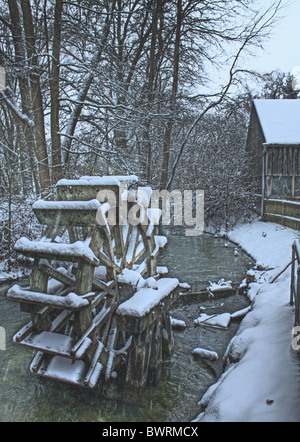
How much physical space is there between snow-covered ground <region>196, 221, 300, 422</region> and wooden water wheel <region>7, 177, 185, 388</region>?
3.67 ft

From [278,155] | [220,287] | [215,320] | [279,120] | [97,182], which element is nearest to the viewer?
[97,182]

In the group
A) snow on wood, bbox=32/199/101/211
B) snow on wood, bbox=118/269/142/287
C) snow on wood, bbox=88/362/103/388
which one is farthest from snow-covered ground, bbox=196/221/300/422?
snow on wood, bbox=32/199/101/211

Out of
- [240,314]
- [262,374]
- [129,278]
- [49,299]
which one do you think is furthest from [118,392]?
[240,314]

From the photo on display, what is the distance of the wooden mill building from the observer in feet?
47.3

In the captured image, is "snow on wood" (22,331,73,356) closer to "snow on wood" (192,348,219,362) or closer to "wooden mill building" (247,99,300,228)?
"snow on wood" (192,348,219,362)

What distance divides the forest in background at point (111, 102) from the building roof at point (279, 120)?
1.79 m

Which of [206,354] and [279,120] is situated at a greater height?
[279,120]

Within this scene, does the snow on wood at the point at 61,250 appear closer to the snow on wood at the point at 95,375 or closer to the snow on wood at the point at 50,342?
the snow on wood at the point at 50,342

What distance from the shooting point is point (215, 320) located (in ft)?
19.6

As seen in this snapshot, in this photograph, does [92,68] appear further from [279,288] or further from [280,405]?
[280,405]

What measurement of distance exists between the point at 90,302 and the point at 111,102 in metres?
7.71

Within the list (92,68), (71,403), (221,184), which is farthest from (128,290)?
(221,184)

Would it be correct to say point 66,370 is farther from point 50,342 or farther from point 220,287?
point 220,287
